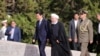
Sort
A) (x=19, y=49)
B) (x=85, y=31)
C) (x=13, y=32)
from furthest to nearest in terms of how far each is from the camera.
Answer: (x=13, y=32), (x=19, y=49), (x=85, y=31)

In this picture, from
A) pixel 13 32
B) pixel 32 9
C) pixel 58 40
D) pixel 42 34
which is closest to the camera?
pixel 58 40

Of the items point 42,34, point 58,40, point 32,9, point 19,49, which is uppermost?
point 32,9

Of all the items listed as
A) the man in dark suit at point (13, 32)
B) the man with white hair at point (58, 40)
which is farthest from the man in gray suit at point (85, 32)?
the man in dark suit at point (13, 32)

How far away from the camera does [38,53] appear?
13.4 m

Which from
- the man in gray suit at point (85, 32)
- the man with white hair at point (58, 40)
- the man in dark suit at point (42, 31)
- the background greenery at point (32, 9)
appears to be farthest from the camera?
the background greenery at point (32, 9)

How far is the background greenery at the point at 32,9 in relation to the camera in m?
20.8

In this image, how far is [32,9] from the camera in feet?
70.5

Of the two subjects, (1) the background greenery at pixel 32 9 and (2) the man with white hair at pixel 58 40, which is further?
(1) the background greenery at pixel 32 9

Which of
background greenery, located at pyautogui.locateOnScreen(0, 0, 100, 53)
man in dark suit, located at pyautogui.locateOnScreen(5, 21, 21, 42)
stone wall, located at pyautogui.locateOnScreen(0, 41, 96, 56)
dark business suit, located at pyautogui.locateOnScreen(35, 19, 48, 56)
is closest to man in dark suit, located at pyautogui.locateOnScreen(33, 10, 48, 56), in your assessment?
dark business suit, located at pyautogui.locateOnScreen(35, 19, 48, 56)

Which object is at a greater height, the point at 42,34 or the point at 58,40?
the point at 42,34

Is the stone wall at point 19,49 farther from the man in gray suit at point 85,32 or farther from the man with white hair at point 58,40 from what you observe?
the man with white hair at point 58,40

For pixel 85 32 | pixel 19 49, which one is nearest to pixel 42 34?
pixel 85 32

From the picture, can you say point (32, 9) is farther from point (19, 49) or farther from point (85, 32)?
point (85, 32)

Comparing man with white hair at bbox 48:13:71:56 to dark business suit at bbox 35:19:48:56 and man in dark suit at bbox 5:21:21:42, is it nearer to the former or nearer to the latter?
dark business suit at bbox 35:19:48:56
